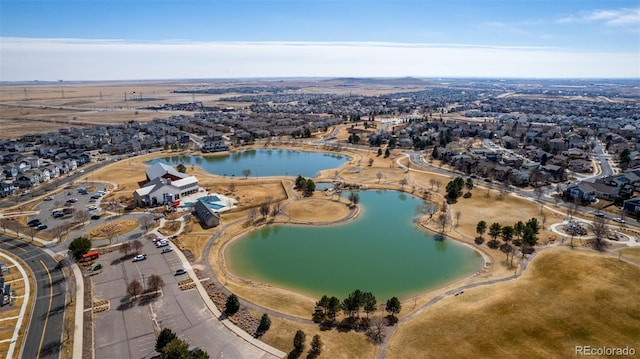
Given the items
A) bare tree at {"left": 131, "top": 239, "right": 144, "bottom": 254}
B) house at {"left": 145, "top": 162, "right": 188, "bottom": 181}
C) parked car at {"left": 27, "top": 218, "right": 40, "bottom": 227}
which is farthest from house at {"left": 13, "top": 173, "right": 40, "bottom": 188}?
bare tree at {"left": 131, "top": 239, "right": 144, "bottom": 254}

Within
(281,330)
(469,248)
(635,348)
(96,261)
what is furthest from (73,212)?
(635,348)

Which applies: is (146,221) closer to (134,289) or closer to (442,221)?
(134,289)

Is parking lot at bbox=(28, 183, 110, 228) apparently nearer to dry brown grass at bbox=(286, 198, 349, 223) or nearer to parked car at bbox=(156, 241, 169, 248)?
parked car at bbox=(156, 241, 169, 248)

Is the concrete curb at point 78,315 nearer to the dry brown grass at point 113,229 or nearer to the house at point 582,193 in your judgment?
the dry brown grass at point 113,229

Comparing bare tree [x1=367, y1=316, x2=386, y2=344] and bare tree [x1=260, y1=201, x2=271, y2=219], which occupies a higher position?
bare tree [x1=260, y1=201, x2=271, y2=219]

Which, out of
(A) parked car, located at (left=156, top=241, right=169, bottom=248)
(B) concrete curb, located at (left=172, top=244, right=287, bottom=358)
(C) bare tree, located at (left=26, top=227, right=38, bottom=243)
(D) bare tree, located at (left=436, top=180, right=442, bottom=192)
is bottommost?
(B) concrete curb, located at (left=172, top=244, right=287, bottom=358)

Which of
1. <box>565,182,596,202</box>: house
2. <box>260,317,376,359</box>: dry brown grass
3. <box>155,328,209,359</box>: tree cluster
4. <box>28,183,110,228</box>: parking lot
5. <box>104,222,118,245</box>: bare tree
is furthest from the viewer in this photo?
<box>565,182,596,202</box>: house

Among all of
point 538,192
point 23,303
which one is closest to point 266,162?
point 538,192

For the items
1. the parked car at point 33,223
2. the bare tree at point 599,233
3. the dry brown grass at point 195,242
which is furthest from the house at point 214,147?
the bare tree at point 599,233
